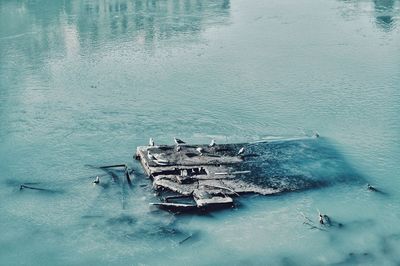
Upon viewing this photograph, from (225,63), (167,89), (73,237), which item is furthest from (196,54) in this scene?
(73,237)

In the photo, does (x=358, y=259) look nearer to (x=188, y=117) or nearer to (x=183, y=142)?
(x=183, y=142)

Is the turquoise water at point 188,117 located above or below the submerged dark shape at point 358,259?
above

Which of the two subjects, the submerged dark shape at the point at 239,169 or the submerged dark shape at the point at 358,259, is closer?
the submerged dark shape at the point at 358,259

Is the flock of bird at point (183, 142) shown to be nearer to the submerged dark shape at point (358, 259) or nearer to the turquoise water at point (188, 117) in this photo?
the turquoise water at point (188, 117)

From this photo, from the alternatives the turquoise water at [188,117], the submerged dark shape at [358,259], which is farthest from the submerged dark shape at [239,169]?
the submerged dark shape at [358,259]

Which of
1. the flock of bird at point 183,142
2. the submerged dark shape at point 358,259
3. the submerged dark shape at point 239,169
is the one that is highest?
the flock of bird at point 183,142

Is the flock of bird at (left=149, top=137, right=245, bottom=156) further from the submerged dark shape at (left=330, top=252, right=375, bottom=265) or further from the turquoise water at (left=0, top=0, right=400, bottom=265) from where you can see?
the submerged dark shape at (left=330, top=252, right=375, bottom=265)

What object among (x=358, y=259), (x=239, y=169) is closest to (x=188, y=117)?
(x=239, y=169)
